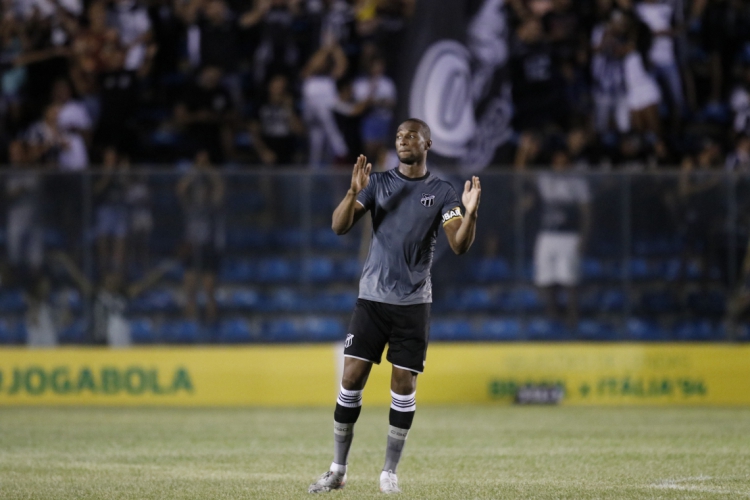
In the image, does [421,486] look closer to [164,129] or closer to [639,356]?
[639,356]

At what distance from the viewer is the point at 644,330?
51.6 ft

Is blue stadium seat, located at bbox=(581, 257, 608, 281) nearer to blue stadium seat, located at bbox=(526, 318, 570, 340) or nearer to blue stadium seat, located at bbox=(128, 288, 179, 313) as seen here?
blue stadium seat, located at bbox=(526, 318, 570, 340)

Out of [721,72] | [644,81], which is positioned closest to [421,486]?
[644,81]

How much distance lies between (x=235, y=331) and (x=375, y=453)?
18.3ft

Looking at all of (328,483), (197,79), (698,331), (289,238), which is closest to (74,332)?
(289,238)

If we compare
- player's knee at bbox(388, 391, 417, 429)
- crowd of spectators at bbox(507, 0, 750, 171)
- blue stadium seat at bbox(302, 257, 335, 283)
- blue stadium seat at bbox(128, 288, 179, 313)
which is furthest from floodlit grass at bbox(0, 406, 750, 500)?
crowd of spectators at bbox(507, 0, 750, 171)

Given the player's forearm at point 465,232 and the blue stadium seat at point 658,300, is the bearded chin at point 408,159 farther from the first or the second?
the blue stadium seat at point 658,300

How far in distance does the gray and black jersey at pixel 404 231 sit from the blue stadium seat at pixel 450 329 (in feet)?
24.8

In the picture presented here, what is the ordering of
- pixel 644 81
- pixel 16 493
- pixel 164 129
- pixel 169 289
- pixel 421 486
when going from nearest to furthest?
pixel 16 493 → pixel 421 486 → pixel 169 289 → pixel 164 129 → pixel 644 81

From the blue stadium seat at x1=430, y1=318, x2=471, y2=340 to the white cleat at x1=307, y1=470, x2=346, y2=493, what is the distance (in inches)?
306

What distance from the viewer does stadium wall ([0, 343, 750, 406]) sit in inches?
616

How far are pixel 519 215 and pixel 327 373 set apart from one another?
10.4 ft

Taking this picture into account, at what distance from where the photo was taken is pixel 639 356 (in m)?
15.9

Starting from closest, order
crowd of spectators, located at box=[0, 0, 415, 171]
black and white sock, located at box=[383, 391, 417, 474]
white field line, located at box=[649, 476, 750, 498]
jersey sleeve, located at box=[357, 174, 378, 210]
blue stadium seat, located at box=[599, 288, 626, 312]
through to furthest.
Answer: white field line, located at box=[649, 476, 750, 498] → black and white sock, located at box=[383, 391, 417, 474] → jersey sleeve, located at box=[357, 174, 378, 210] → blue stadium seat, located at box=[599, 288, 626, 312] → crowd of spectators, located at box=[0, 0, 415, 171]
